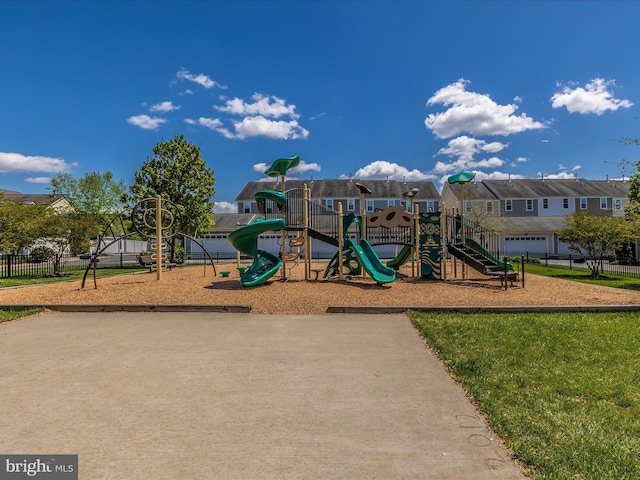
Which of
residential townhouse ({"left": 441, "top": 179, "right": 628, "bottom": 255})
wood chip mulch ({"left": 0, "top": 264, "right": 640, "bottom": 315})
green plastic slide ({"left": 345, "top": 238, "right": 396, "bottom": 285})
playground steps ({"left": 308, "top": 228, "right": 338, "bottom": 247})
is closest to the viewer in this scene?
wood chip mulch ({"left": 0, "top": 264, "right": 640, "bottom": 315})

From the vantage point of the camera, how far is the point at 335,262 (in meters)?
13.9

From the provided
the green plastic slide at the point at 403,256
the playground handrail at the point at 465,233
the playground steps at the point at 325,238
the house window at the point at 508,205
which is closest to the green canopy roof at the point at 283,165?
the playground steps at the point at 325,238

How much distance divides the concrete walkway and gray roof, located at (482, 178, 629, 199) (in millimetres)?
46360

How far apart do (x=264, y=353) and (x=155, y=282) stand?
9827 mm

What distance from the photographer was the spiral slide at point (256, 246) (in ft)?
39.4

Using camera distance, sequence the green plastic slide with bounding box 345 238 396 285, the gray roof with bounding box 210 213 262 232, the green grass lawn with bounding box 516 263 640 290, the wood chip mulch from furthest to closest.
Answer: the gray roof with bounding box 210 213 262 232 → the green grass lawn with bounding box 516 263 640 290 → the green plastic slide with bounding box 345 238 396 285 → the wood chip mulch

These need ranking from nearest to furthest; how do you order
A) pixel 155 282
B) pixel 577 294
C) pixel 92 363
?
1. pixel 92 363
2. pixel 577 294
3. pixel 155 282

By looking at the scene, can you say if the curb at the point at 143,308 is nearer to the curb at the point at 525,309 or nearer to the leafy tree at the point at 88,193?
the curb at the point at 525,309

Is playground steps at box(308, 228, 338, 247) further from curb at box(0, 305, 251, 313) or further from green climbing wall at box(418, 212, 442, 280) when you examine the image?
curb at box(0, 305, 251, 313)

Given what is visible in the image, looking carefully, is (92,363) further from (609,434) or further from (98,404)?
(609,434)

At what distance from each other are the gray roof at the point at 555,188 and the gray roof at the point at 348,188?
827 centimetres

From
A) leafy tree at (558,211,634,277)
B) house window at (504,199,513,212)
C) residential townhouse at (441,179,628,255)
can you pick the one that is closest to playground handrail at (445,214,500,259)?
leafy tree at (558,211,634,277)

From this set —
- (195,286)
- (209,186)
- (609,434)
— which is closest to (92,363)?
(609,434)

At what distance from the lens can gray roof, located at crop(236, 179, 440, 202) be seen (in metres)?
47.0
